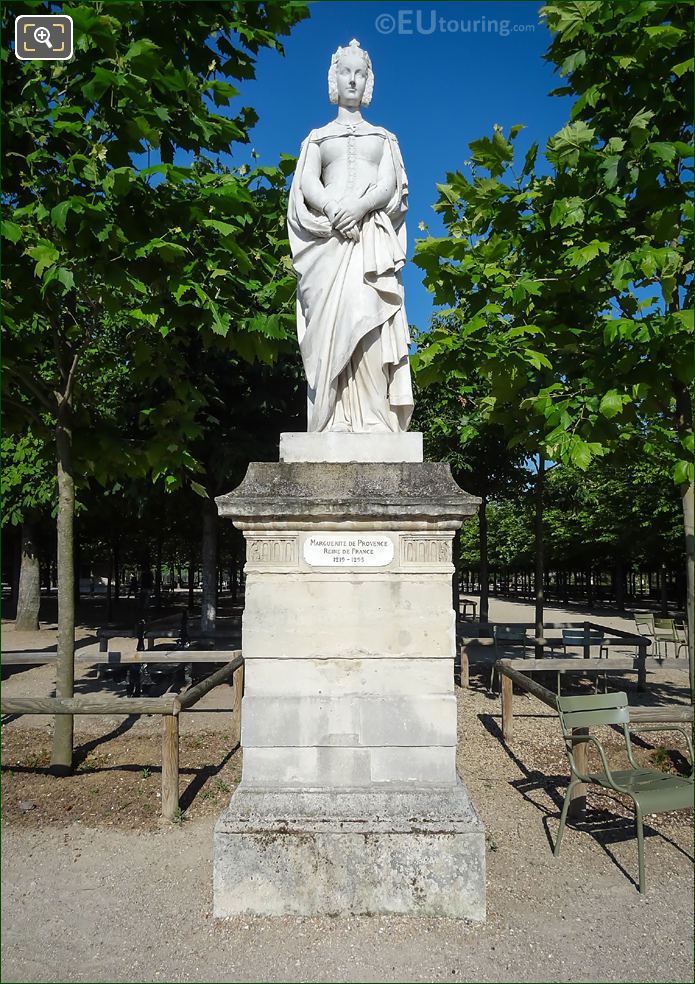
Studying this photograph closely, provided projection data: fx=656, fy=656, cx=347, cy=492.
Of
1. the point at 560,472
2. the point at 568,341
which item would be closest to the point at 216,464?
the point at 560,472

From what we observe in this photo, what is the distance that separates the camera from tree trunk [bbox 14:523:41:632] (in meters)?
17.9

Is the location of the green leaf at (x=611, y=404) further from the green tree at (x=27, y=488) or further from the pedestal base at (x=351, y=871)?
the green tree at (x=27, y=488)

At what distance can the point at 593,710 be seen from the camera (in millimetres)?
5164

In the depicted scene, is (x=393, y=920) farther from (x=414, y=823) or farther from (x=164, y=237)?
(x=164, y=237)

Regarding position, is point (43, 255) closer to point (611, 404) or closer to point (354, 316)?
point (354, 316)

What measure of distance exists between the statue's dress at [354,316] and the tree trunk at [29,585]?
15.7 metres

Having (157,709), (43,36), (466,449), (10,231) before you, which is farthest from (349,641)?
(466,449)

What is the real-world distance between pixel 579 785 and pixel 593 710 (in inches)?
40.6

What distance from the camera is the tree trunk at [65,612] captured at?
21.4 ft

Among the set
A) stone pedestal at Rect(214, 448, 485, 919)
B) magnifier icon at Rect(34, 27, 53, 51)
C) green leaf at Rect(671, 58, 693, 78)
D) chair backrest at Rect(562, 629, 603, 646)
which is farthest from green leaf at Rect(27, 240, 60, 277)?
chair backrest at Rect(562, 629, 603, 646)

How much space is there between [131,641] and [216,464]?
242 inches

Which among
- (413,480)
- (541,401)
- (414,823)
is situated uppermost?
(541,401)

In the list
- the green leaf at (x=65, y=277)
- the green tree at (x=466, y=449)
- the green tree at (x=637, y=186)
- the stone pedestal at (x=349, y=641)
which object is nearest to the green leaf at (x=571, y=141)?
the green tree at (x=637, y=186)

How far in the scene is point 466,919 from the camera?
3785mm
